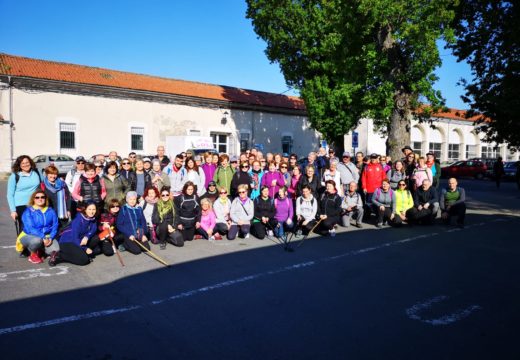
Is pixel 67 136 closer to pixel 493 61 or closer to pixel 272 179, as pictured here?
pixel 272 179

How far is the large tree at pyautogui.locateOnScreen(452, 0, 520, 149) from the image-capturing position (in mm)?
12328

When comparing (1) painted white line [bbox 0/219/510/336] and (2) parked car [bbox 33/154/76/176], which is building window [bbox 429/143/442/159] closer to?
(2) parked car [bbox 33/154/76/176]

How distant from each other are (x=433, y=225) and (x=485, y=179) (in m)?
25.7

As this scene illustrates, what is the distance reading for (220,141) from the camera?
102 ft

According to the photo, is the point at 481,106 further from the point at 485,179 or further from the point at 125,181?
the point at 485,179

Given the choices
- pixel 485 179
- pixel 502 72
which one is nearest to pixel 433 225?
pixel 502 72

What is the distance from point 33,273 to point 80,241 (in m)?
0.87

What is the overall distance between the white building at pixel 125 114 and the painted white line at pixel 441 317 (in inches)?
526

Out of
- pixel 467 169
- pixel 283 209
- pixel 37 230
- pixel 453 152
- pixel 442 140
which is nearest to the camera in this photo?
pixel 37 230

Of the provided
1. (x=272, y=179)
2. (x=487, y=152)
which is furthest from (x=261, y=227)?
(x=487, y=152)


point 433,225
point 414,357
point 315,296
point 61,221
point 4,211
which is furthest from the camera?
point 4,211

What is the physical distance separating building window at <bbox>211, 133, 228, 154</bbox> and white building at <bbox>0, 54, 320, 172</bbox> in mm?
68

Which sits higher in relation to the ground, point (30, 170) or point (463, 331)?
point (30, 170)

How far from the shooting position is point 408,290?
5492 millimetres
